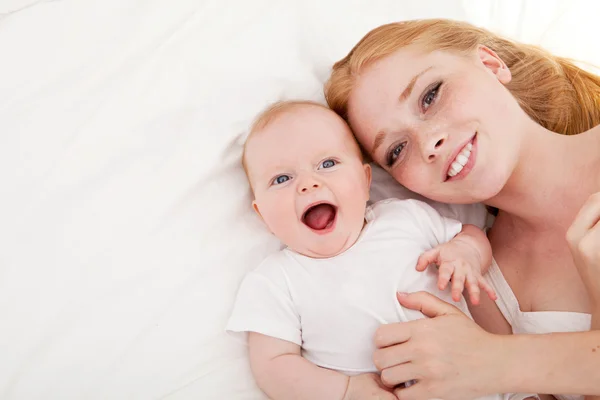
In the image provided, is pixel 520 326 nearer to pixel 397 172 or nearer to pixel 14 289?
pixel 397 172

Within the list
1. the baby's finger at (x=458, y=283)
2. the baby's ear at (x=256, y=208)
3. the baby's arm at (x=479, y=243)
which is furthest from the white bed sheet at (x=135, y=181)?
the baby's finger at (x=458, y=283)

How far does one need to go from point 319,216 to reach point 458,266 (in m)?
0.30

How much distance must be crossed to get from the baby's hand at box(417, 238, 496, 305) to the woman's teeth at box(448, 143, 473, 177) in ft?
0.52

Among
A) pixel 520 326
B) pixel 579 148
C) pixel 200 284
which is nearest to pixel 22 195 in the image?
pixel 200 284

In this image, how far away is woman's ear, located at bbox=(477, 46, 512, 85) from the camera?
141 cm

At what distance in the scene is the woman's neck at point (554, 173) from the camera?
1379 mm

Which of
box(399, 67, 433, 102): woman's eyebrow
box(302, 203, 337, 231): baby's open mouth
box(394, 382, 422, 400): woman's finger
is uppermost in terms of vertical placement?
box(399, 67, 433, 102): woman's eyebrow

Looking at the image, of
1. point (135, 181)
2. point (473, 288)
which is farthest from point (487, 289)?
point (135, 181)

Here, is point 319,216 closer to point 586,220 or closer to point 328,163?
point 328,163

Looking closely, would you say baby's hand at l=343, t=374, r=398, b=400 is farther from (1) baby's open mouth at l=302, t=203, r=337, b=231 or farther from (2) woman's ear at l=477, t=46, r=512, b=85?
(2) woman's ear at l=477, t=46, r=512, b=85

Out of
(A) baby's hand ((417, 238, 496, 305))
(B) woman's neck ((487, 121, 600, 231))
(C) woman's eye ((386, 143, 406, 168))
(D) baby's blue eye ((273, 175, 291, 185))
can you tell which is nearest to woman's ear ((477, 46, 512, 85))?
(B) woman's neck ((487, 121, 600, 231))

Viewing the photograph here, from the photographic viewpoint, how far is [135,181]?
137 centimetres

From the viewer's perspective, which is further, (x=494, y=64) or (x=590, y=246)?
(x=494, y=64)

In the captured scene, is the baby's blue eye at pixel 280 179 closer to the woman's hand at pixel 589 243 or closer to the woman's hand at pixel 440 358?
the woman's hand at pixel 440 358
